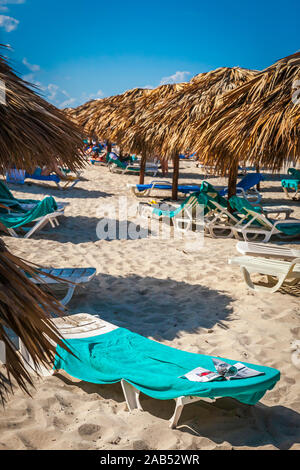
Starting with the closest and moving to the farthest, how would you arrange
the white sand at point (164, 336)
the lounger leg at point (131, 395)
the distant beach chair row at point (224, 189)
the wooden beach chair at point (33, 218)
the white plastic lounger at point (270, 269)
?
the white sand at point (164, 336), the lounger leg at point (131, 395), the white plastic lounger at point (270, 269), the wooden beach chair at point (33, 218), the distant beach chair row at point (224, 189)

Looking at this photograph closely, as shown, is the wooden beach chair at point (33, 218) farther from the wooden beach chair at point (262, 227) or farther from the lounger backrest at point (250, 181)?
the lounger backrest at point (250, 181)

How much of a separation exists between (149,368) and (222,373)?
1.42 ft

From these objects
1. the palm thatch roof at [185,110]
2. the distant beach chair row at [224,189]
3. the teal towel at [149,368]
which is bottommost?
the teal towel at [149,368]

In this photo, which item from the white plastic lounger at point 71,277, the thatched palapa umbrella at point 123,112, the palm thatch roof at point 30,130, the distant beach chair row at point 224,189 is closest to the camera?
the palm thatch roof at point 30,130

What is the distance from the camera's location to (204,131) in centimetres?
627

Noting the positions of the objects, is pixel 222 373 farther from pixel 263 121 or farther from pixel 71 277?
pixel 263 121

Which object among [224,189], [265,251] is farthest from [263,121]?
[224,189]

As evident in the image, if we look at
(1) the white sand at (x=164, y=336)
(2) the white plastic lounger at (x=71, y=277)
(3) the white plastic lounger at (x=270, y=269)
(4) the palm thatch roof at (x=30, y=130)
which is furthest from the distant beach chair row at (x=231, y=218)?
(4) the palm thatch roof at (x=30, y=130)

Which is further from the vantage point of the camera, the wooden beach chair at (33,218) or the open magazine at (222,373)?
the wooden beach chair at (33,218)

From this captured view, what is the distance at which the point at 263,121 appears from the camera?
4785 mm

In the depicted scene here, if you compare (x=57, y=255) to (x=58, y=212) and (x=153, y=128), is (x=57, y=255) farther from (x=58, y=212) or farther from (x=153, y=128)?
(x=153, y=128)

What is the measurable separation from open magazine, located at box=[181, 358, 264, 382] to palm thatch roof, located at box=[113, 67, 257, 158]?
228 inches

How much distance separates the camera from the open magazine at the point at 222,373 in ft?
6.25

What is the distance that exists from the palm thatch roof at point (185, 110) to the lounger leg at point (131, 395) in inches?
232
